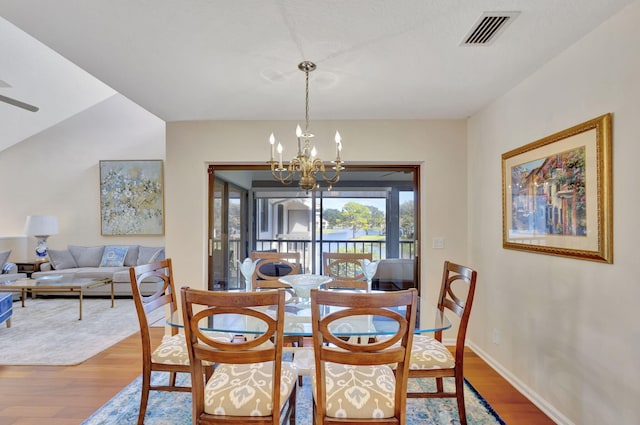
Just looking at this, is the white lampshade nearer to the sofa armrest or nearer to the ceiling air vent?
the sofa armrest

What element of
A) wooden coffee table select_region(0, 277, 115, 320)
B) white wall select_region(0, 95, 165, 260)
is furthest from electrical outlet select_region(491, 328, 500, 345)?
white wall select_region(0, 95, 165, 260)

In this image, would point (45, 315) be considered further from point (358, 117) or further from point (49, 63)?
point (358, 117)

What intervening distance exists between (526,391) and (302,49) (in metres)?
2.85

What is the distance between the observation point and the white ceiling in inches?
68.2

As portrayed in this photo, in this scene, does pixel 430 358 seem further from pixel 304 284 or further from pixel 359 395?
pixel 304 284

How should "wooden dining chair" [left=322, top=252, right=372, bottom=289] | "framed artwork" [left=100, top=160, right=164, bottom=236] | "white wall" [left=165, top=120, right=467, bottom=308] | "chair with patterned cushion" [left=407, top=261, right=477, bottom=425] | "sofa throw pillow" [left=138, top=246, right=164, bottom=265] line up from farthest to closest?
"framed artwork" [left=100, top=160, right=164, bottom=236] < "sofa throw pillow" [left=138, top=246, right=164, bottom=265] < "white wall" [left=165, top=120, right=467, bottom=308] < "wooden dining chair" [left=322, top=252, right=372, bottom=289] < "chair with patterned cushion" [left=407, top=261, right=477, bottom=425]

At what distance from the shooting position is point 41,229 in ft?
19.5

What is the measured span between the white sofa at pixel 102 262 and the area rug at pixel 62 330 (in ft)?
1.01

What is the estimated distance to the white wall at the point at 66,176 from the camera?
644 centimetres

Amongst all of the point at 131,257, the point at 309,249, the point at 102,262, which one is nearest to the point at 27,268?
the point at 102,262

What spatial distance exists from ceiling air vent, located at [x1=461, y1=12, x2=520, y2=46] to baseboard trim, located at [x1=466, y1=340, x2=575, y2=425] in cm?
234

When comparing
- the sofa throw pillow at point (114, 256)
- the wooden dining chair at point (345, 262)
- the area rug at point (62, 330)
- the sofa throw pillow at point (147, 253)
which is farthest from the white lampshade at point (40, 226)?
the wooden dining chair at point (345, 262)

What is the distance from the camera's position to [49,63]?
491 cm

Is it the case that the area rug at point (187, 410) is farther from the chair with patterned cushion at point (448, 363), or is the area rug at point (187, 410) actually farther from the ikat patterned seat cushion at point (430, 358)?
the ikat patterned seat cushion at point (430, 358)
